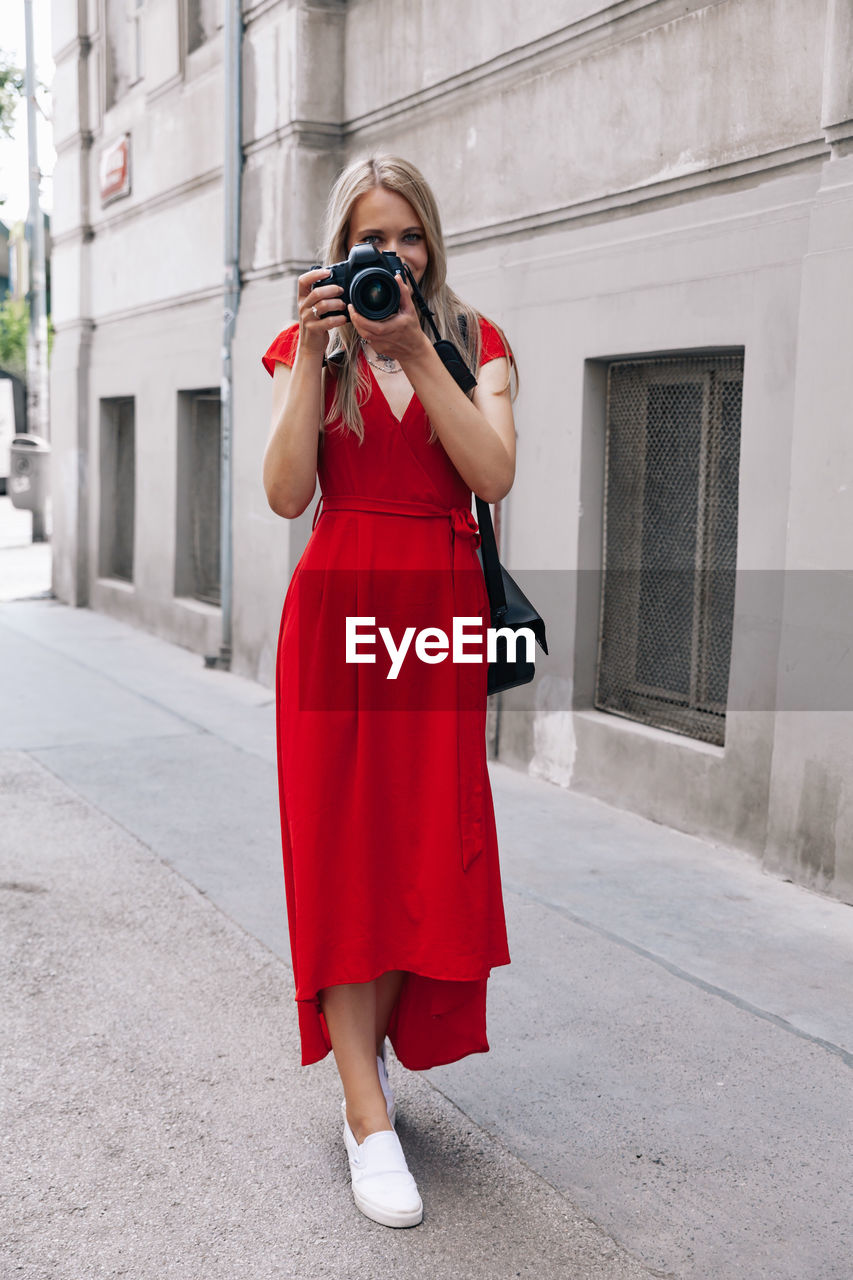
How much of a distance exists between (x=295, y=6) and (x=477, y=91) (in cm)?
203

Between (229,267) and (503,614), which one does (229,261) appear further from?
(503,614)

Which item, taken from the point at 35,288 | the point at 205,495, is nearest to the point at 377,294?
the point at 205,495

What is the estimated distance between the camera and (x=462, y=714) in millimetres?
2770

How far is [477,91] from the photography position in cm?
686

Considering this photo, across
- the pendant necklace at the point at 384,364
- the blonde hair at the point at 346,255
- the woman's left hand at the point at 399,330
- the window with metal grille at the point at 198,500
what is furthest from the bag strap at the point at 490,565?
the window with metal grille at the point at 198,500

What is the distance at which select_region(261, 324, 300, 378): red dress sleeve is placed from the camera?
107 inches

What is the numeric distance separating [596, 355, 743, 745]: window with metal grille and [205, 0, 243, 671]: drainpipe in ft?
12.7

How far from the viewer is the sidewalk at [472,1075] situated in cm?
265

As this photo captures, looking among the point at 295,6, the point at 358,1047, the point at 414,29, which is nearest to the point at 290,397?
the point at 358,1047

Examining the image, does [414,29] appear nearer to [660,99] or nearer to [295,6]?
[295,6]

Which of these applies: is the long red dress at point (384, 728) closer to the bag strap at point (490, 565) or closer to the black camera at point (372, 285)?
the bag strap at point (490, 565)

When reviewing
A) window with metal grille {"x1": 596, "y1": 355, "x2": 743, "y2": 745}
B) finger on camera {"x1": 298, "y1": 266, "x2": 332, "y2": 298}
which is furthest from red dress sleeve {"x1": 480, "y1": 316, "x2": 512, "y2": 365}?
window with metal grille {"x1": 596, "y1": 355, "x2": 743, "y2": 745}

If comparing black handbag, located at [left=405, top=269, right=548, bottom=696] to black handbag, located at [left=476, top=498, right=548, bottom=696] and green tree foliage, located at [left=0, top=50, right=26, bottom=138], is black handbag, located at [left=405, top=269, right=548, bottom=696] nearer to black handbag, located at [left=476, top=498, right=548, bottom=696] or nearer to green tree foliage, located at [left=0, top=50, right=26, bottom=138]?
black handbag, located at [left=476, top=498, right=548, bottom=696]

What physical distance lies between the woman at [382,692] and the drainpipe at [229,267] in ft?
22.1
